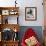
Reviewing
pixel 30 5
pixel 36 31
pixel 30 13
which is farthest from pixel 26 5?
pixel 36 31

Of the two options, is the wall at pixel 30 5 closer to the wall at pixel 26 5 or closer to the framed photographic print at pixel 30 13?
the wall at pixel 26 5

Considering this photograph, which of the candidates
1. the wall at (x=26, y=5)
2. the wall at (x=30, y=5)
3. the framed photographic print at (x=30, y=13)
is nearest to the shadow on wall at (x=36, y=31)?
the wall at (x=30, y=5)

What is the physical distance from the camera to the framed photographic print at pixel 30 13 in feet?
19.2

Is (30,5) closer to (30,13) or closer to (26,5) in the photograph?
(26,5)

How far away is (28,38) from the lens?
5.53m

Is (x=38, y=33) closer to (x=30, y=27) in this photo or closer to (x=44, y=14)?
(x=30, y=27)

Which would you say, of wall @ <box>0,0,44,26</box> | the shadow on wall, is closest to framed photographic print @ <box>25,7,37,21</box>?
wall @ <box>0,0,44,26</box>

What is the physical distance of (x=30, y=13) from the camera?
5.89 metres

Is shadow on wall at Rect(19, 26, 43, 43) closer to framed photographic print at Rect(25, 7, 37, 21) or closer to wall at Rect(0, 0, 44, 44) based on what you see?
wall at Rect(0, 0, 44, 44)

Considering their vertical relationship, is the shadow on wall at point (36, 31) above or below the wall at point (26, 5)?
below

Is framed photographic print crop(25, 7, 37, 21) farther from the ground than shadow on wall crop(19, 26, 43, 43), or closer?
farther from the ground

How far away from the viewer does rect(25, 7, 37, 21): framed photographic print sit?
586cm

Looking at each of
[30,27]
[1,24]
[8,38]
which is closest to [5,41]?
[8,38]

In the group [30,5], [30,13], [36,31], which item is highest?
[30,5]
